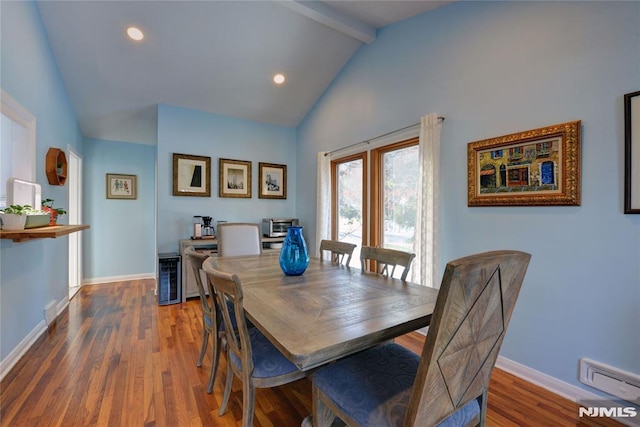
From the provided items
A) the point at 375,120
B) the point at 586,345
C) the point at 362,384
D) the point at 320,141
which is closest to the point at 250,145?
the point at 320,141

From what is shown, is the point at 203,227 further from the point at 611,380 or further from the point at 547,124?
the point at 611,380

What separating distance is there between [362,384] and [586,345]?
5.37 ft

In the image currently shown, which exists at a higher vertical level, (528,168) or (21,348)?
(528,168)

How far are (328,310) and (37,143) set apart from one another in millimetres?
3154

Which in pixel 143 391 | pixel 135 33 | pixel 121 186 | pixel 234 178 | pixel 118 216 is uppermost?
pixel 135 33

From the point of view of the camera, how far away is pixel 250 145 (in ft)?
14.7

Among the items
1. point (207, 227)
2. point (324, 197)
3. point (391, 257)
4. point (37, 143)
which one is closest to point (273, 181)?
point (324, 197)

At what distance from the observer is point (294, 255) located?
1.84m

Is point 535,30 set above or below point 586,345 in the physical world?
above

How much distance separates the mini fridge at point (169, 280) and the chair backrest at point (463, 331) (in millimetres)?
3517

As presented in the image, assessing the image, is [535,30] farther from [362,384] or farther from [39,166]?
[39,166]

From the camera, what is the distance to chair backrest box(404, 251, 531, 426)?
76 centimetres

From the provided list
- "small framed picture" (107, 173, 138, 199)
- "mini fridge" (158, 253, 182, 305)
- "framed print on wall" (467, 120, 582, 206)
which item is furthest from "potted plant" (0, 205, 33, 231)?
"framed print on wall" (467, 120, 582, 206)

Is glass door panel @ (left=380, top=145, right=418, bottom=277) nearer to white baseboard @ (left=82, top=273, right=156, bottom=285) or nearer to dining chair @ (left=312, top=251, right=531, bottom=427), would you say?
dining chair @ (left=312, top=251, right=531, bottom=427)
